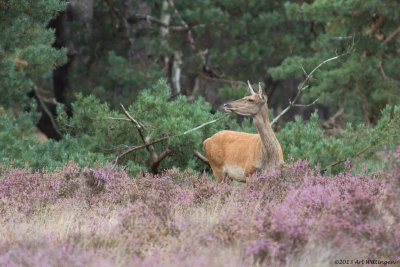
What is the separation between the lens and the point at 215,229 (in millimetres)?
5711

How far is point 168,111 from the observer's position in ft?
37.1

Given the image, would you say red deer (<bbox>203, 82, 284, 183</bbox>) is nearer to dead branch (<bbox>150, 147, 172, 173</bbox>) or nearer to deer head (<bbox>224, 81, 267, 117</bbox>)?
deer head (<bbox>224, 81, 267, 117</bbox>)

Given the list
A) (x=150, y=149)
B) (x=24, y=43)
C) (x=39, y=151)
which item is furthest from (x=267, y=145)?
(x=24, y=43)

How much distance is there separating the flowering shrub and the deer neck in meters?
0.68

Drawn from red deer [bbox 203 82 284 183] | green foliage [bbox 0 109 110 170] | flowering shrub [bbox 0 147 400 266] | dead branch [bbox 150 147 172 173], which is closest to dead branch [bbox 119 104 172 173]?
dead branch [bbox 150 147 172 173]

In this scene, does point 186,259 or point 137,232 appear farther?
point 137,232

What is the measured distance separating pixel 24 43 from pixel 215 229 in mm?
6960

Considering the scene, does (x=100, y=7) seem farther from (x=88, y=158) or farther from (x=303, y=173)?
(x=303, y=173)

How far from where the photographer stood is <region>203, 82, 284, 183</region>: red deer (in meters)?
8.28

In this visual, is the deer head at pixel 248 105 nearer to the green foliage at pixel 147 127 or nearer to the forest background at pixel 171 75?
the forest background at pixel 171 75

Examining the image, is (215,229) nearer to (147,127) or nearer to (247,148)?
(247,148)

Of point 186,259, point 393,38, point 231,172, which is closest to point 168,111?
point 231,172

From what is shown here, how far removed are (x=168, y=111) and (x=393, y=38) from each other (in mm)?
9269

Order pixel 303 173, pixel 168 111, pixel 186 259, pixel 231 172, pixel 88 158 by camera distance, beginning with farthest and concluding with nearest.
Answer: pixel 168 111 < pixel 88 158 < pixel 231 172 < pixel 303 173 < pixel 186 259
